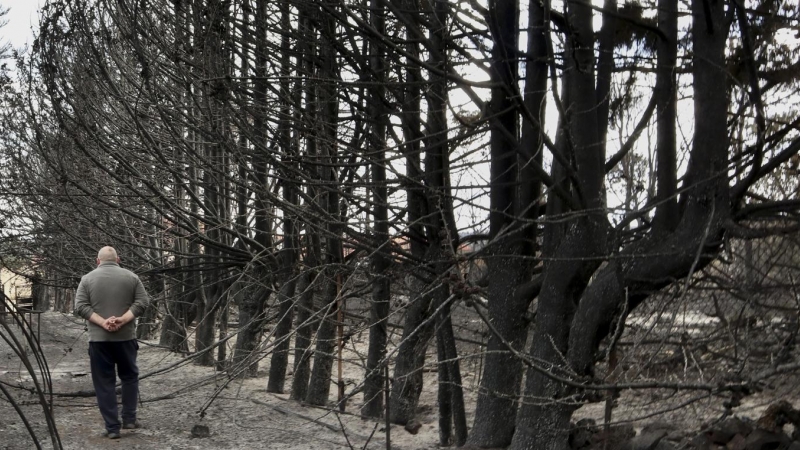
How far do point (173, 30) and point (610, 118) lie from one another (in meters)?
5.84

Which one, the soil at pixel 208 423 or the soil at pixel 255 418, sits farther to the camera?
the soil at pixel 208 423

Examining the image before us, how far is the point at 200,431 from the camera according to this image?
10969 millimetres

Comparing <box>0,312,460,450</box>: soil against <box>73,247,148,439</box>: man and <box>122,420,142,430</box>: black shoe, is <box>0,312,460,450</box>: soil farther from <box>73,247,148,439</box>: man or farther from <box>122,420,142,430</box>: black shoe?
<box>73,247,148,439</box>: man

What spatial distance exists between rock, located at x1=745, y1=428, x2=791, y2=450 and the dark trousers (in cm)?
595

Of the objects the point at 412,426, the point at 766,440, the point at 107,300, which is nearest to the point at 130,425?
the point at 107,300

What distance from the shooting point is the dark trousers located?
33.3ft

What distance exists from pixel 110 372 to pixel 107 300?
0.74 m

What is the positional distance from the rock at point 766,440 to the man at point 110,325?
19.7 ft

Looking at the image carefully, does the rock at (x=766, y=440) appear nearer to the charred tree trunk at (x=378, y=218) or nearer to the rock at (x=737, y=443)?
the rock at (x=737, y=443)

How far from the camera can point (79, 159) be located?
1772 cm

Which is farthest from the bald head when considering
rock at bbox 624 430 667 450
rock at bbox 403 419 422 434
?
rock at bbox 624 430 667 450

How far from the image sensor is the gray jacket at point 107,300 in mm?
10141

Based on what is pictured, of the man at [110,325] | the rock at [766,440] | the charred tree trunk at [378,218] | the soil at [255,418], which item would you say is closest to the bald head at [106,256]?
the man at [110,325]

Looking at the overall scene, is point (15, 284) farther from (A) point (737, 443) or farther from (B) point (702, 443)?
(A) point (737, 443)
